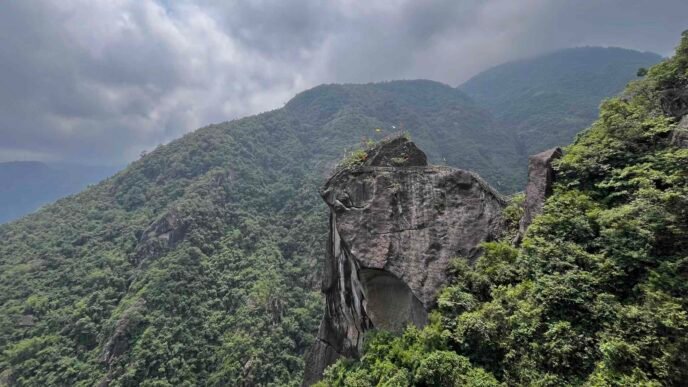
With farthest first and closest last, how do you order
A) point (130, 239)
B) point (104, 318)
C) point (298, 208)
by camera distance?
point (298, 208) → point (130, 239) → point (104, 318)

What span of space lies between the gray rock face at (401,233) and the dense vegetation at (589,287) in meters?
0.98

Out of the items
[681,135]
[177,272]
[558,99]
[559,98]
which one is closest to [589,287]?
[681,135]

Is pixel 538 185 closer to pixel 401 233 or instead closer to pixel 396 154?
pixel 401 233

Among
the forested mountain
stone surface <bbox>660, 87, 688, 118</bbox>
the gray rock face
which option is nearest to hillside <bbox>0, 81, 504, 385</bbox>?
the forested mountain

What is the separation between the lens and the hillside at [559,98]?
10388 centimetres

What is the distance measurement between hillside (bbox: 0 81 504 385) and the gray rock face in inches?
337

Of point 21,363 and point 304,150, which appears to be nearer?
point 21,363

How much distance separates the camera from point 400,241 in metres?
12.1

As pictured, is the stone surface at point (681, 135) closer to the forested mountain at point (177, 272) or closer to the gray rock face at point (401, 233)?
the gray rock face at point (401, 233)

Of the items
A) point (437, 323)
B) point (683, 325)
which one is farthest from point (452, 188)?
point (683, 325)

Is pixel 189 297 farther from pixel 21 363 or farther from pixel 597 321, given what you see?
pixel 597 321

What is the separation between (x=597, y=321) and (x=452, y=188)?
6443 mm

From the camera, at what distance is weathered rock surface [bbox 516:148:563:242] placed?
1049cm

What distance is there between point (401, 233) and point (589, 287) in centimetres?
585
